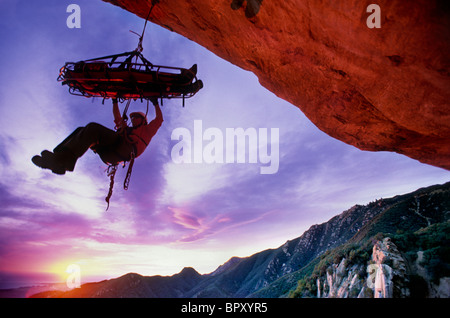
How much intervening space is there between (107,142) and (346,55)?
5724 millimetres

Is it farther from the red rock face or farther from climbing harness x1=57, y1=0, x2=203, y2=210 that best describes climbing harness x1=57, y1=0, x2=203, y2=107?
the red rock face

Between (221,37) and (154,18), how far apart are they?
2.13m

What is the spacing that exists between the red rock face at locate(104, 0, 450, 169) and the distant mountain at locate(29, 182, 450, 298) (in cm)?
1197

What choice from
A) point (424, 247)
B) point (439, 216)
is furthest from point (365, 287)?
point (439, 216)

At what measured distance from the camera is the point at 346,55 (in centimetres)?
497

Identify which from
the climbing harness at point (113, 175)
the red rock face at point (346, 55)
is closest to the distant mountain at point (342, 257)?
the red rock face at point (346, 55)

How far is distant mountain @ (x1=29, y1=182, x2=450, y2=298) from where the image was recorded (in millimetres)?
16203

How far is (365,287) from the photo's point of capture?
1512 centimetres

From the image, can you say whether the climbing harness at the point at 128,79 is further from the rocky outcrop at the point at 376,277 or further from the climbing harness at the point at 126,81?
the rocky outcrop at the point at 376,277

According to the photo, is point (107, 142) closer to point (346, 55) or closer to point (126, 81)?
point (126, 81)

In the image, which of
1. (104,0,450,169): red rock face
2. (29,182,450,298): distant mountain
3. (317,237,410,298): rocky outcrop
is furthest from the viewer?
(29,182,450,298): distant mountain

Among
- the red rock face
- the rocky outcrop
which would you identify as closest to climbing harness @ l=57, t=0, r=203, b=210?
the red rock face

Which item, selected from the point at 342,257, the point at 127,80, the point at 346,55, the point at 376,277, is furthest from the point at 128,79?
the point at 342,257

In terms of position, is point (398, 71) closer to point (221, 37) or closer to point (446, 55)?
point (446, 55)
